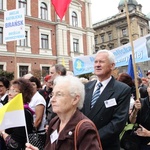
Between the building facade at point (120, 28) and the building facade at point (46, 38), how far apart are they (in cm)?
1665

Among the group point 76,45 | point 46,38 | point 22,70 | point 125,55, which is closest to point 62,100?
point 125,55

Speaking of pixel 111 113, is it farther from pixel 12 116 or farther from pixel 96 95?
pixel 12 116

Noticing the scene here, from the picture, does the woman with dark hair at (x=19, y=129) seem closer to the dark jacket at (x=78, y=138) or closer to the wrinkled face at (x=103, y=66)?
the dark jacket at (x=78, y=138)

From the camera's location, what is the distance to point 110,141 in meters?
2.49

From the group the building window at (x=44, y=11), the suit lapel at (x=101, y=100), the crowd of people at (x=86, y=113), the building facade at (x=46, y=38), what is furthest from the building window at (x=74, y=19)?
the suit lapel at (x=101, y=100)

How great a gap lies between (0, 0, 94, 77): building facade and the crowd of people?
1738cm

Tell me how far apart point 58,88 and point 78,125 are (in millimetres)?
373

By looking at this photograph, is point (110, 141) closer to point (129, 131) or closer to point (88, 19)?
point (129, 131)

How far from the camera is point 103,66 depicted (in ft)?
9.11

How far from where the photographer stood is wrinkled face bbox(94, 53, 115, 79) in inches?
109

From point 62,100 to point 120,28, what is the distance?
44431 mm

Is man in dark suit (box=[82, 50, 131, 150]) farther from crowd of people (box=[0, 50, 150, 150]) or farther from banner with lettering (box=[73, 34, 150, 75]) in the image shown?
banner with lettering (box=[73, 34, 150, 75])

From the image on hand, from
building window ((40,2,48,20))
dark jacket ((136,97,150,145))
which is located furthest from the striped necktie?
building window ((40,2,48,20))

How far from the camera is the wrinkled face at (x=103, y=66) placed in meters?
2.78
